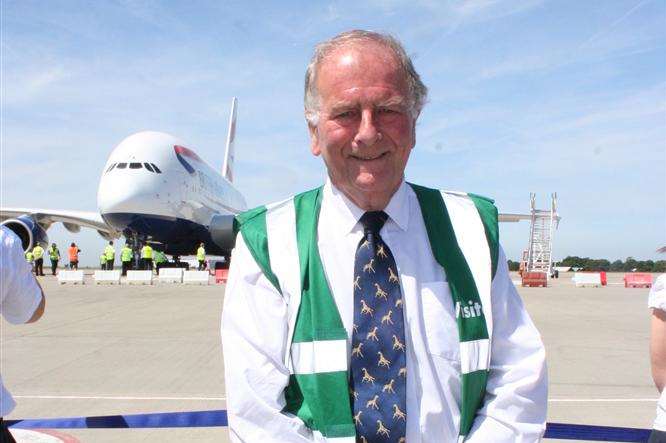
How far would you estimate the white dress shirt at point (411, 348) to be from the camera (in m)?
1.62

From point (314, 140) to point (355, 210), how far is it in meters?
0.26

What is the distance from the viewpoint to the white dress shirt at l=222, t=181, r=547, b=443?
1.62 meters

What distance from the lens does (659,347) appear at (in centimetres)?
225

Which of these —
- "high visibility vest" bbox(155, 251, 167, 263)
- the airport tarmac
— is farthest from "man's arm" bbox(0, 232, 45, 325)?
"high visibility vest" bbox(155, 251, 167, 263)

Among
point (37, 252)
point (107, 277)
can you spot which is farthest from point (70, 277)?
point (37, 252)

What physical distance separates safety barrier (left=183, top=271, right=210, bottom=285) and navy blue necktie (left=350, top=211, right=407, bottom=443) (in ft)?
62.2

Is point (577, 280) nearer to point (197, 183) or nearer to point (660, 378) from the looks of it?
point (197, 183)

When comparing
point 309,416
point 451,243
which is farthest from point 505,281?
point 309,416

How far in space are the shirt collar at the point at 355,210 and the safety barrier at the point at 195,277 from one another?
1886 centimetres

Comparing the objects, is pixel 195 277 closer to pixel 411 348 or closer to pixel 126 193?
pixel 126 193

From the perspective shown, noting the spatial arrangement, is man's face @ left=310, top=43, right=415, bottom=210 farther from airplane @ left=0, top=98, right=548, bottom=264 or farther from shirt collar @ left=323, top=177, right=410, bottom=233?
airplane @ left=0, top=98, right=548, bottom=264

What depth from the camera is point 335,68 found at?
1709mm

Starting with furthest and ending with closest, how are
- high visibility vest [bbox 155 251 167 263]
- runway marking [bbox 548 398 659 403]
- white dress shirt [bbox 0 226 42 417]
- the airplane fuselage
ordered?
1. high visibility vest [bbox 155 251 167 263]
2. the airplane fuselage
3. runway marking [bbox 548 398 659 403]
4. white dress shirt [bbox 0 226 42 417]

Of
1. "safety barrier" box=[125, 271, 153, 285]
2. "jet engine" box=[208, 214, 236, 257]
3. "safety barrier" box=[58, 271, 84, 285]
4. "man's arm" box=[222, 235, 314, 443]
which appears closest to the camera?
"man's arm" box=[222, 235, 314, 443]
